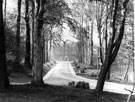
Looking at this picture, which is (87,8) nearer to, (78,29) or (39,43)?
(78,29)

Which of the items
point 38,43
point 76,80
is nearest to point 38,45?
point 38,43

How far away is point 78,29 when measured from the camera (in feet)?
43.9

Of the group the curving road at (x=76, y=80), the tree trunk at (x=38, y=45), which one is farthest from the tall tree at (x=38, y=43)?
the curving road at (x=76, y=80)

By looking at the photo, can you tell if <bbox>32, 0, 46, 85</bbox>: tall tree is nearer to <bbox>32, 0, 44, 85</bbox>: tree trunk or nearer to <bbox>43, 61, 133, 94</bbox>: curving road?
<bbox>32, 0, 44, 85</bbox>: tree trunk

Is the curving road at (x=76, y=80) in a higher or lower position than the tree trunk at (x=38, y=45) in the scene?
lower

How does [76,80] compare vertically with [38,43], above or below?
below

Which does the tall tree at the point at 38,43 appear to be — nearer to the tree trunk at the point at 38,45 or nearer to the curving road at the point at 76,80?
the tree trunk at the point at 38,45

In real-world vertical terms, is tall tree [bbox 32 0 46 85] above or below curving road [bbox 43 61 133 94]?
above

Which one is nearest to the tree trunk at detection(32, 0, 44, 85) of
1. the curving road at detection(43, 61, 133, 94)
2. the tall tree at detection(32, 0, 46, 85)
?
the tall tree at detection(32, 0, 46, 85)

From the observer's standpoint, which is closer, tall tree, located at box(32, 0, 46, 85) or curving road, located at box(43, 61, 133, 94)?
tall tree, located at box(32, 0, 46, 85)

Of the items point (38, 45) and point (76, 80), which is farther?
point (76, 80)

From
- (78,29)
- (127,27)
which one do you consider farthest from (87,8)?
(78,29)

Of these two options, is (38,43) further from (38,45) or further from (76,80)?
(76,80)

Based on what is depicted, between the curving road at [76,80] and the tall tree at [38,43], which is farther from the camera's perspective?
the curving road at [76,80]
